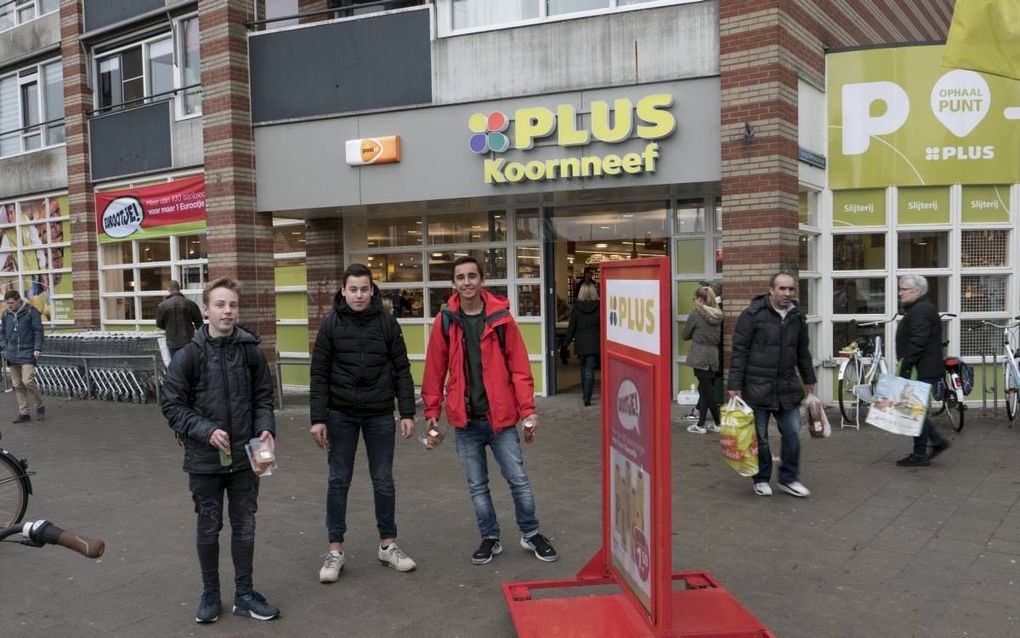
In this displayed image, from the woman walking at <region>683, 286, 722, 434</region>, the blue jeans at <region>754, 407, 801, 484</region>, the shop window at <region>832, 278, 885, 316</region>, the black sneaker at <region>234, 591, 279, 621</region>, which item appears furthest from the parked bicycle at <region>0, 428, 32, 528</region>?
the shop window at <region>832, 278, 885, 316</region>

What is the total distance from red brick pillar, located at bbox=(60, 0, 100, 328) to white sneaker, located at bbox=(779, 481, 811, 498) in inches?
568

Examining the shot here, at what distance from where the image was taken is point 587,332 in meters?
11.7

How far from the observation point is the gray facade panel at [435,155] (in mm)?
9867

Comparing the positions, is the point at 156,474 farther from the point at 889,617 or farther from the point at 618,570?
the point at 889,617

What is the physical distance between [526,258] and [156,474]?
652 cm

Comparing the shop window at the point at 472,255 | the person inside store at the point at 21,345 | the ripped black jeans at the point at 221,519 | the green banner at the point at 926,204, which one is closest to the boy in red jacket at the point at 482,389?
the ripped black jeans at the point at 221,519

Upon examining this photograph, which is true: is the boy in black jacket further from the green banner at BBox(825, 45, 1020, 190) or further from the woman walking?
the green banner at BBox(825, 45, 1020, 190)

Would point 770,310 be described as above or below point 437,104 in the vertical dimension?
below

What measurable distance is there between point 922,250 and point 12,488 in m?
10.7

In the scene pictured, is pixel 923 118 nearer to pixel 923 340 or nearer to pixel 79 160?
pixel 923 340

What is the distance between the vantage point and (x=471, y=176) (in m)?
11.0

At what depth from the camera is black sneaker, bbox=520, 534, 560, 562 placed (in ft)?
17.1

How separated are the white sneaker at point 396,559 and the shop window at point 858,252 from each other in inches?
315

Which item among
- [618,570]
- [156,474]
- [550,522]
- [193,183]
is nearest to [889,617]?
[618,570]
